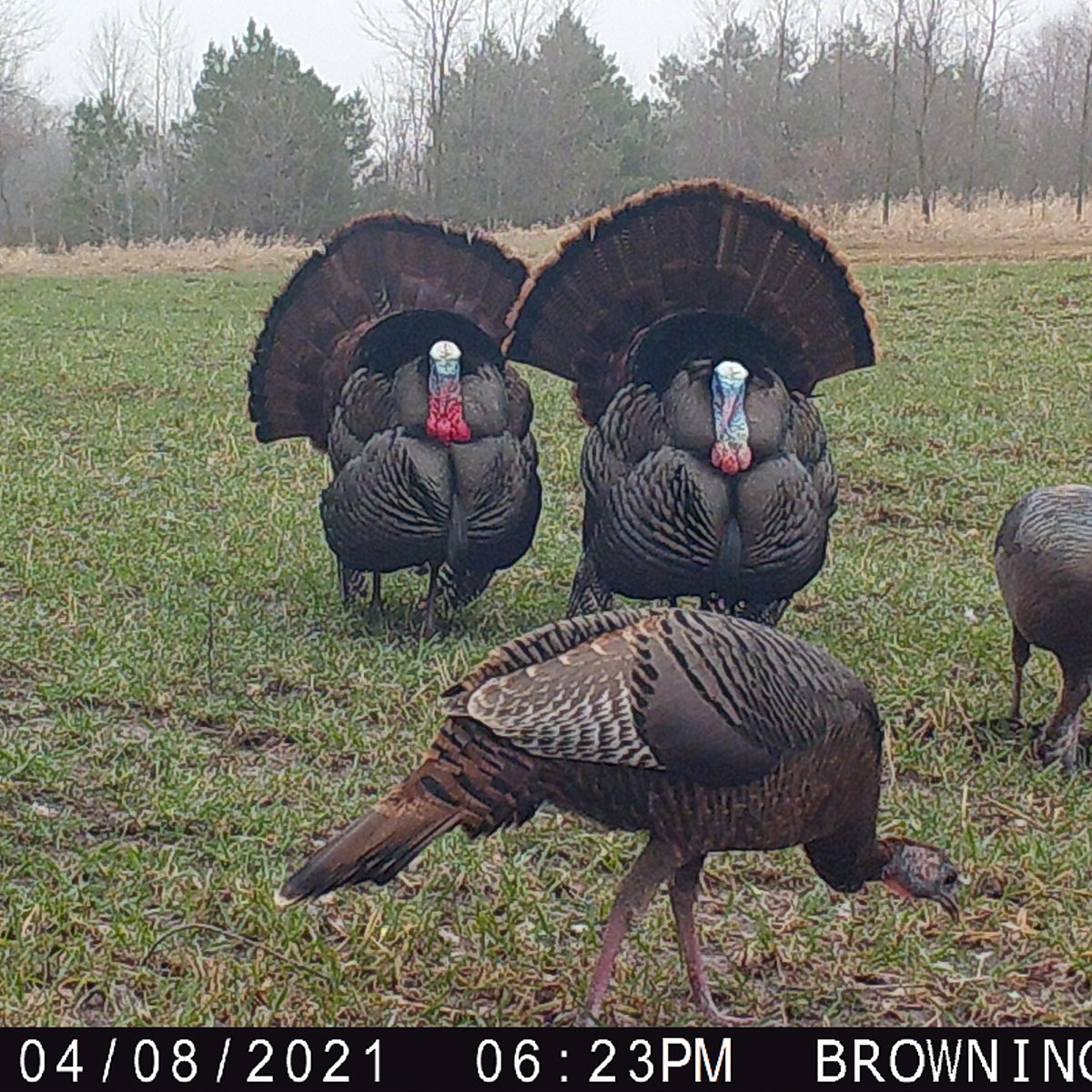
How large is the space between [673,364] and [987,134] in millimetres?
29428

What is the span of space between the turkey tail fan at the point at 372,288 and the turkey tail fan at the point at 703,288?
0.48 m

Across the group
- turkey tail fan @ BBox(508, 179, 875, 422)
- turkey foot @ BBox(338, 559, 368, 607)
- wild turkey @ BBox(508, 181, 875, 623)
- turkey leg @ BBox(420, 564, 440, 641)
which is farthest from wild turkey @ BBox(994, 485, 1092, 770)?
turkey foot @ BBox(338, 559, 368, 607)

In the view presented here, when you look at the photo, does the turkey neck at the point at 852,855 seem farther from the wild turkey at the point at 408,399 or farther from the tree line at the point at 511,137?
the tree line at the point at 511,137

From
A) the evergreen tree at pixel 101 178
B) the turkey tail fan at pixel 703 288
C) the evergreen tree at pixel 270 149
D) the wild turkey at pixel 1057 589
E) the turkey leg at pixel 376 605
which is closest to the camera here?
the wild turkey at pixel 1057 589

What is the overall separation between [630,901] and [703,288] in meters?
2.86

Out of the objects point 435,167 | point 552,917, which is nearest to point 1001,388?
point 552,917

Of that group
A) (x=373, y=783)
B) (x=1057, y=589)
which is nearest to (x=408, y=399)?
(x=373, y=783)

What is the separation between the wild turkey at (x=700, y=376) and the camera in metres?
4.89

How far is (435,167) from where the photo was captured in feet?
98.9

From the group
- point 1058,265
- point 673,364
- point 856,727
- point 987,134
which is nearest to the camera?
point 856,727

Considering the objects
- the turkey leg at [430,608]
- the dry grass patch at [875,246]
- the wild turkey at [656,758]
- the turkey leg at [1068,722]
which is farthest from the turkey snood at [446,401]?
the dry grass patch at [875,246]

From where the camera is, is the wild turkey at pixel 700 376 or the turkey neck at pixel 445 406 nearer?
the wild turkey at pixel 700 376

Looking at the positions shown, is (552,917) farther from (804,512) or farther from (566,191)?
(566,191)
